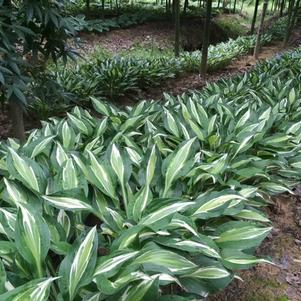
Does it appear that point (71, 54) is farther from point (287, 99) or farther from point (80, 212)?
point (80, 212)

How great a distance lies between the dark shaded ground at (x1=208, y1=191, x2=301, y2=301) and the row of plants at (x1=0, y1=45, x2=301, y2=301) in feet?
0.88

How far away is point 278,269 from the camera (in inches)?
89.7

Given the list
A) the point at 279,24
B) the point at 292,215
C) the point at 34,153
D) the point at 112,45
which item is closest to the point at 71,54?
the point at 34,153

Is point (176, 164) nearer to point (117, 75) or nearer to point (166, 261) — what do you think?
point (166, 261)

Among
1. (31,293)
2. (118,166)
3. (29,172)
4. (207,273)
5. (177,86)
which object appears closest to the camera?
(31,293)

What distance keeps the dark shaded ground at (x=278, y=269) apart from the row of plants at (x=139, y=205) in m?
0.27

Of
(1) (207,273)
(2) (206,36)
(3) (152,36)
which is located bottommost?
(3) (152,36)

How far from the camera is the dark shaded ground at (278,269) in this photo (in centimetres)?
203

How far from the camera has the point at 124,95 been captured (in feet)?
23.0

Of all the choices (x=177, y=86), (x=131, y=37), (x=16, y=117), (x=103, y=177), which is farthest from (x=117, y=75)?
(x=131, y=37)

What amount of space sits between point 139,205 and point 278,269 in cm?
109

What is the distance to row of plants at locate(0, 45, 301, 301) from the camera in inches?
50.5

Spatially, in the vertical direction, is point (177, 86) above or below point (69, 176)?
below

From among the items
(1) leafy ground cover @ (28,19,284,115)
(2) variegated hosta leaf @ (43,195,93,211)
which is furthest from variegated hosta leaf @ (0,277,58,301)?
(1) leafy ground cover @ (28,19,284,115)
